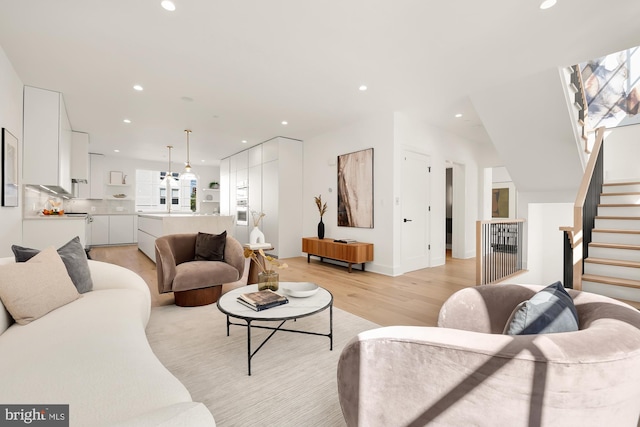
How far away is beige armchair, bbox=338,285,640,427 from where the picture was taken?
676mm

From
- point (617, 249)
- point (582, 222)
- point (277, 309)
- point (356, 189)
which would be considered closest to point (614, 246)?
point (617, 249)

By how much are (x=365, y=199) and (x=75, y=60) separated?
169 inches

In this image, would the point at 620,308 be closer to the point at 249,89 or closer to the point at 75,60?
the point at 249,89

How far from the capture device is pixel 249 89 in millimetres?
3834

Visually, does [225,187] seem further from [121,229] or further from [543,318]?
[543,318]

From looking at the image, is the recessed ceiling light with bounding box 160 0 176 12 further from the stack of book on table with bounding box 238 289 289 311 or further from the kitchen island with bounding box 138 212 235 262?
the kitchen island with bounding box 138 212 235 262

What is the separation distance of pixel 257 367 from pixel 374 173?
367 centimetres

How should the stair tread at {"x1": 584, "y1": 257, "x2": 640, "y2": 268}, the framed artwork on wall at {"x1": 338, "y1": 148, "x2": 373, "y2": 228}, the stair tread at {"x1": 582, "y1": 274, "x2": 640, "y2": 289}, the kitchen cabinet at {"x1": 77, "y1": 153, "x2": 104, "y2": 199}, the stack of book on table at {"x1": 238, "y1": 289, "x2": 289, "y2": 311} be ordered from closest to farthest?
1. the stack of book on table at {"x1": 238, "y1": 289, "x2": 289, "y2": 311}
2. the stair tread at {"x1": 582, "y1": 274, "x2": 640, "y2": 289}
3. the stair tread at {"x1": 584, "y1": 257, "x2": 640, "y2": 268}
4. the framed artwork on wall at {"x1": 338, "y1": 148, "x2": 373, "y2": 228}
5. the kitchen cabinet at {"x1": 77, "y1": 153, "x2": 104, "y2": 199}

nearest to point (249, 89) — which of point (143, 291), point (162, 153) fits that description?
point (143, 291)

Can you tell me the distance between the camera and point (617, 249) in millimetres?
2930

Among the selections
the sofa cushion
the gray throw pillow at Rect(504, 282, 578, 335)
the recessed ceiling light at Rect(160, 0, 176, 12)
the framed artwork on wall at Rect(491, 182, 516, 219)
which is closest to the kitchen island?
the sofa cushion

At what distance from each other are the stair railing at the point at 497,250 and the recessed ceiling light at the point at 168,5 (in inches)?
151

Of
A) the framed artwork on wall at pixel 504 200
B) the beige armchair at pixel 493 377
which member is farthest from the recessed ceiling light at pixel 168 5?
the framed artwork on wall at pixel 504 200

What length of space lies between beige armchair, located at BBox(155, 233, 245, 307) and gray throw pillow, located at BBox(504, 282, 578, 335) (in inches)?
109
